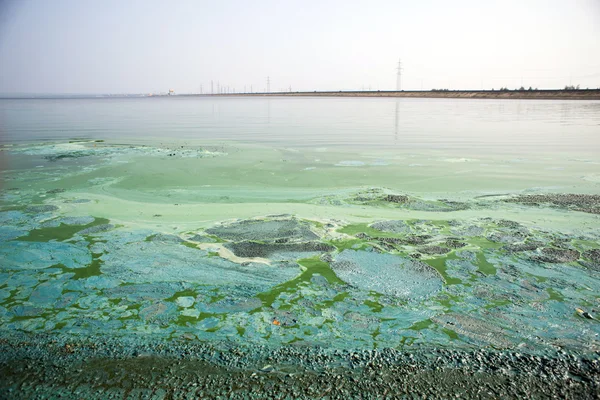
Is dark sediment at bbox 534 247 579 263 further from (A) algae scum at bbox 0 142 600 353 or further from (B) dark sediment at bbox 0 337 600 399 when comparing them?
(B) dark sediment at bbox 0 337 600 399

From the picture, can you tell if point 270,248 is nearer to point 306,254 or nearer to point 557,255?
point 306,254

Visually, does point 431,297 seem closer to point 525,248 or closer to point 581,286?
point 581,286

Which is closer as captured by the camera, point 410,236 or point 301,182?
point 410,236

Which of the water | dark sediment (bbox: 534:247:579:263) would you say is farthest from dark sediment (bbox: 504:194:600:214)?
dark sediment (bbox: 534:247:579:263)

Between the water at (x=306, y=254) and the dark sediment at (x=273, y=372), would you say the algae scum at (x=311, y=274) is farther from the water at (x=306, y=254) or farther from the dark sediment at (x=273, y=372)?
the dark sediment at (x=273, y=372)

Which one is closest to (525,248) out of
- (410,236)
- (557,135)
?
(410,236)

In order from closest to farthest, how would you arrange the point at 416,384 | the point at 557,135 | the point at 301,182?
the point at 416,384
the point at 301,182
the point at 557,135

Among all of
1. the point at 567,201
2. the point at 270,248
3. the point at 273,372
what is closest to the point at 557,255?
the point at 567,201
